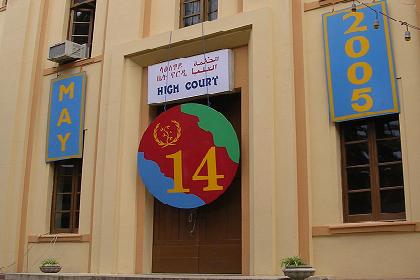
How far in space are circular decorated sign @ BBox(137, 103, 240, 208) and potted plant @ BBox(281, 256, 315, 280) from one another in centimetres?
212

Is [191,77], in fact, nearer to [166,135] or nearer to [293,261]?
[166,135]

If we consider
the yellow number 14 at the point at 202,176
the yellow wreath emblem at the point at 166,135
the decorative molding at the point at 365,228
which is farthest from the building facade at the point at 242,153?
the yellow wreath emblem at the point at 166,135

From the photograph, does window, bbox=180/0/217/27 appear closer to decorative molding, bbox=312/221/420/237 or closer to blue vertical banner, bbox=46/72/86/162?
blue vertical banner, bbox=46/72/86/162

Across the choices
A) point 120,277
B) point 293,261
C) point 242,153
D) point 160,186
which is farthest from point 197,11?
point 293,261

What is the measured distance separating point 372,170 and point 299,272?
2.08m

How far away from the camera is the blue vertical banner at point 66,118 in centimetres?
1280

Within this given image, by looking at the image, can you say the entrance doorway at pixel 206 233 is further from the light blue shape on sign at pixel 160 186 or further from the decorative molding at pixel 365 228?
the decorative molding at pixel 365 228

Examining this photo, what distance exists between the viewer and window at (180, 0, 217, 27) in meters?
11.9

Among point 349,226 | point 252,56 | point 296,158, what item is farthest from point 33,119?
point 349,226

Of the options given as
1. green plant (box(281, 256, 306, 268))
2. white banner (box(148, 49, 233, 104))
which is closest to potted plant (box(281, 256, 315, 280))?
green plant (box(281, 256, 306, 268))

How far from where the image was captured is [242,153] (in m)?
10.5

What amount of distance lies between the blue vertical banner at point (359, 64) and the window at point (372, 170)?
0.29 meters

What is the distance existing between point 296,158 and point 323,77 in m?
1.46

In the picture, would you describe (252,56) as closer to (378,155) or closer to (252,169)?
(252,169)
